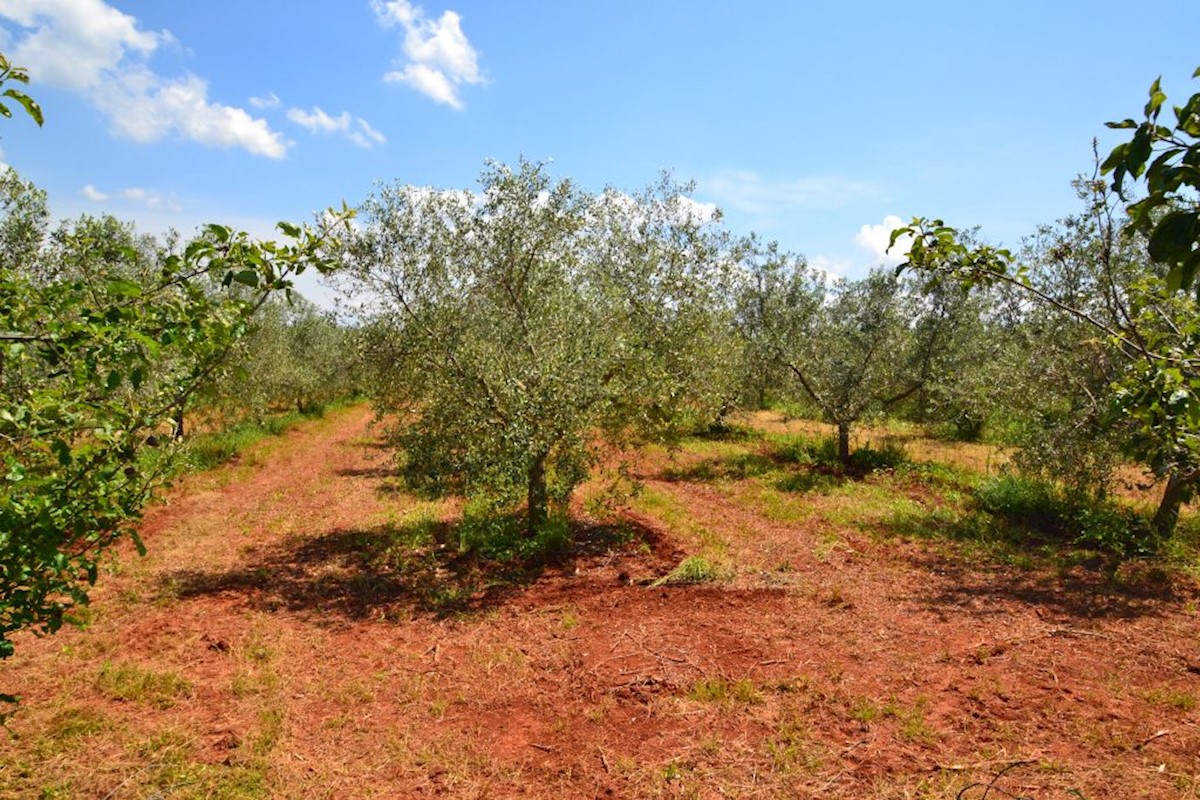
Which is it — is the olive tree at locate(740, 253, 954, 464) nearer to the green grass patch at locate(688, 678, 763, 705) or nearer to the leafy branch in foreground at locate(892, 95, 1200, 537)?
the leafy branch in foreground at locate(892, 95, 1200, 537)

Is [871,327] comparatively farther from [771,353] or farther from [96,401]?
[96,401]

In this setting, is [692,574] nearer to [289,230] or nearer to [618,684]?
[618,684]

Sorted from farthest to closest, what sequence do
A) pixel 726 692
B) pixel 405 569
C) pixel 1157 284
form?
pixel 405 569
pixel 726 692
pixel 1157 284

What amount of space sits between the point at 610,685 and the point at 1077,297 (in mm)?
14430

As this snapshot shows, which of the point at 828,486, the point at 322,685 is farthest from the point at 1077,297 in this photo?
the point at 322,685

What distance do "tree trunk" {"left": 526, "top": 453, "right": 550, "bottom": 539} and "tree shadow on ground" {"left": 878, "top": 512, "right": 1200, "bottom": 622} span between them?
694 cm

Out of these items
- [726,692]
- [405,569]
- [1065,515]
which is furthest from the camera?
[1065,515]

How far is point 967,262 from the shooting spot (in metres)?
4.91

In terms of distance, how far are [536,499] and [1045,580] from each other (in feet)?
30.1

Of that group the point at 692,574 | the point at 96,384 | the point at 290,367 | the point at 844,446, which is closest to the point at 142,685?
the point at 96,384

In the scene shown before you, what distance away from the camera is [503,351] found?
1197 centimetres

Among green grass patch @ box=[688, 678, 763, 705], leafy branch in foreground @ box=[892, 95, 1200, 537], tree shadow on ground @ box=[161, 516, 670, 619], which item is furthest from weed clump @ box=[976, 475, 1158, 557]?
green grass patch @ box=[688, 678, 763, 705]

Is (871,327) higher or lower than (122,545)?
higher

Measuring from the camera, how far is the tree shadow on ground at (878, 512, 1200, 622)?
9742 mm
